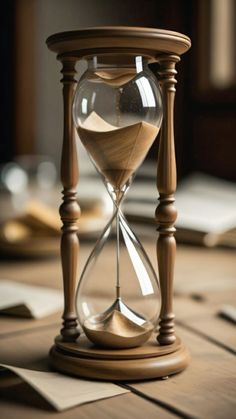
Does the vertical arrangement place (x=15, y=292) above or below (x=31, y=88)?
below

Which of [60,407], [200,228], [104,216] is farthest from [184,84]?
[60,407]

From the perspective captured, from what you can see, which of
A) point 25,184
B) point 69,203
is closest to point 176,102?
point 25,184

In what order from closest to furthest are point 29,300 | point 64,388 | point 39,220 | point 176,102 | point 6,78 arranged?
1. point 64,388
2. point 29,300
3. point 39,220
4. point 176,102
5. point 6,78

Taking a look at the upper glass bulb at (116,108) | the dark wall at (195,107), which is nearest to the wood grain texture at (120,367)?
the upper glass bulb at (116,108)

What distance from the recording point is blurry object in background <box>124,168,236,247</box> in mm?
1519

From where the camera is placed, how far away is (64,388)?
2.37 feet

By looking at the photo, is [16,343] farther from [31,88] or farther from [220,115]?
[31,88]

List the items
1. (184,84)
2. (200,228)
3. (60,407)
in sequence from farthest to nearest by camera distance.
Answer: (184,84)
(200,228)
(60,407)

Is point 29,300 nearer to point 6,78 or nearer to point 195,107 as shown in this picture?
point 195,107

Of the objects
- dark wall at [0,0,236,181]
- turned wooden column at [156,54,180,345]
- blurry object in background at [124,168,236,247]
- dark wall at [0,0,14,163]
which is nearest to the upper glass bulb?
turned wooden column at [156,54,180,345]

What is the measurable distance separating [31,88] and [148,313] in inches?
144

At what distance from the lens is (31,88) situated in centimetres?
431

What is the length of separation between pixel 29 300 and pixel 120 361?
0.38 m

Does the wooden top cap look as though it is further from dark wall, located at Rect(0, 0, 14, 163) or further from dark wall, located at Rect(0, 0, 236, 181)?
dark wall, located at Rect(0, 0, 14, 163)
